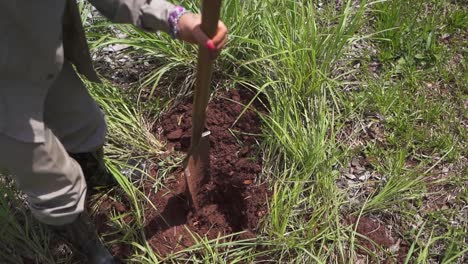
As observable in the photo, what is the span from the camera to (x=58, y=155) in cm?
140

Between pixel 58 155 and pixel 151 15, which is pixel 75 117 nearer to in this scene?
pixel 58 155

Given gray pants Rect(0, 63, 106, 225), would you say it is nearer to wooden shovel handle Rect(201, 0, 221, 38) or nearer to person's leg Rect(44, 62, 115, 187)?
person's leg Rect(44, 62, 115, 187)

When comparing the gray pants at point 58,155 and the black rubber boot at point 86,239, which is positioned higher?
the gray pants at point 58,155

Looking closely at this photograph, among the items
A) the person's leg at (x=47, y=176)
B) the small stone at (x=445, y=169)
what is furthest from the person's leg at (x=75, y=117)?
the small stone at (x=445, y=169)

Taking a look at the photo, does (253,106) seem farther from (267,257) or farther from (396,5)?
(396,5)

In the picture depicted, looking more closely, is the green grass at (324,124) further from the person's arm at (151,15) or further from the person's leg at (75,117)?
the person's arm at (151,15)

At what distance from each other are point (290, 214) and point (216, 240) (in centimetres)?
27

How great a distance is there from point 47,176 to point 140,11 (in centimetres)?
49

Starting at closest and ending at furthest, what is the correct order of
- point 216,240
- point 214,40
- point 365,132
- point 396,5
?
point 214,40 → point 216,240 → point 365,132 → point 396,5

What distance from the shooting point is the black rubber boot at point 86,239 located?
5.59 feet

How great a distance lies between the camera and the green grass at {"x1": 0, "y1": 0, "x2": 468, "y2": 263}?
185 centimetres

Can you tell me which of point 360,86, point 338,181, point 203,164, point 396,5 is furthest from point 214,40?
point 396,5

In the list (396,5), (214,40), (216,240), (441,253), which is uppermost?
(214,40)

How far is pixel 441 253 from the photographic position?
1.87 m
